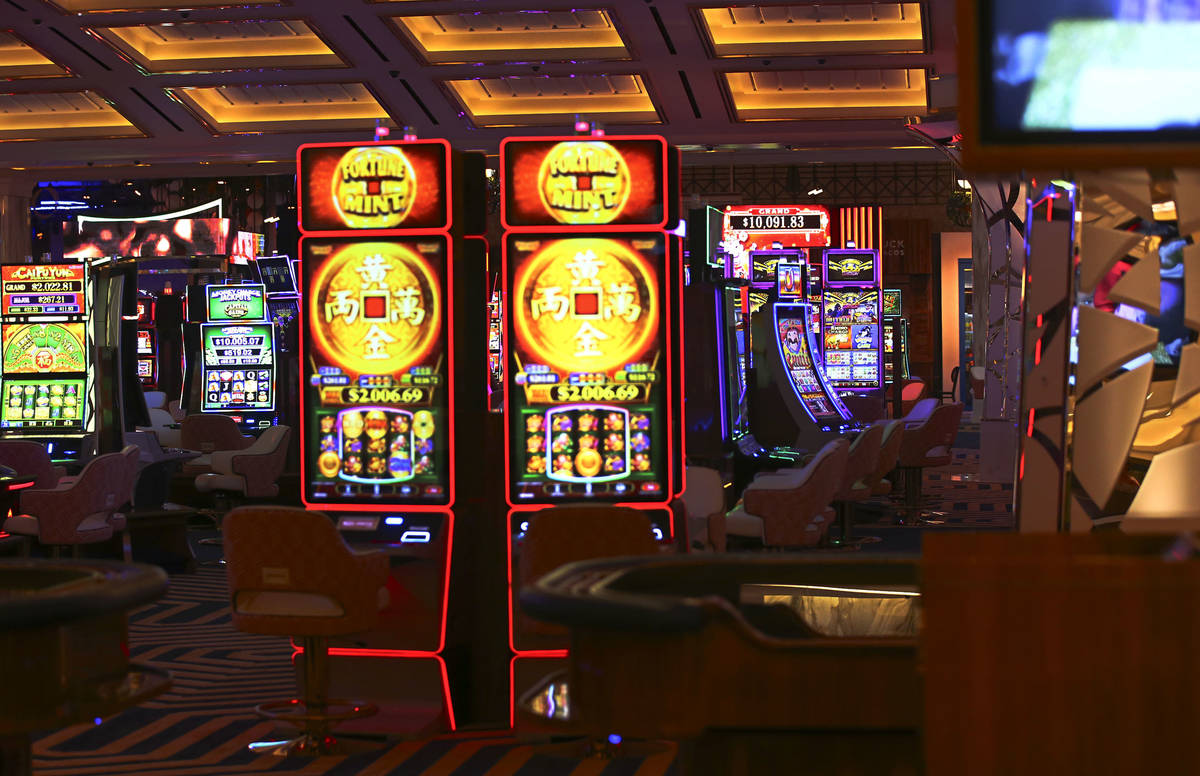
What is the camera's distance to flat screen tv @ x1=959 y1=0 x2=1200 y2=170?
152cm

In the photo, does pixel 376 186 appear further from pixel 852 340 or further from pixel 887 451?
pixel 852 340

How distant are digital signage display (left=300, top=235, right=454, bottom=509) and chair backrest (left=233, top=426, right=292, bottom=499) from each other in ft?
13.7

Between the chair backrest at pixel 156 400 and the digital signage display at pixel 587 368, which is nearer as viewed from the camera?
the digital signage display at pixel 587 368

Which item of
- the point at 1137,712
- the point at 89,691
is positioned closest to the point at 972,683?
the point at 1137,712

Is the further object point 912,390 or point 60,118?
point 912,390

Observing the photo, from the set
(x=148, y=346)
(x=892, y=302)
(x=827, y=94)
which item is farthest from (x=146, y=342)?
(x=892, y=302)

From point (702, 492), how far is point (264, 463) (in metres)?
4.29

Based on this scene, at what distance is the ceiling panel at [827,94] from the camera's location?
46.8 ft

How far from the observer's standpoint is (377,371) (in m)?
4.60

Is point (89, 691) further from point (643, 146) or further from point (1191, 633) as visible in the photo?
point (643, 146)

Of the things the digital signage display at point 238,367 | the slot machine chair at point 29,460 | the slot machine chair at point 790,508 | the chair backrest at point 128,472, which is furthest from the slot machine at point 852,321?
the slot machine chair at point 29,460

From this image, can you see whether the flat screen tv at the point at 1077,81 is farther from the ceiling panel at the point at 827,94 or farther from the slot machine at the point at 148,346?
the slot machine at the point at 148,346

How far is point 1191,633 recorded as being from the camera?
1609 mm

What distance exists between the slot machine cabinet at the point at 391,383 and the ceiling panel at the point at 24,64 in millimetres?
10916
